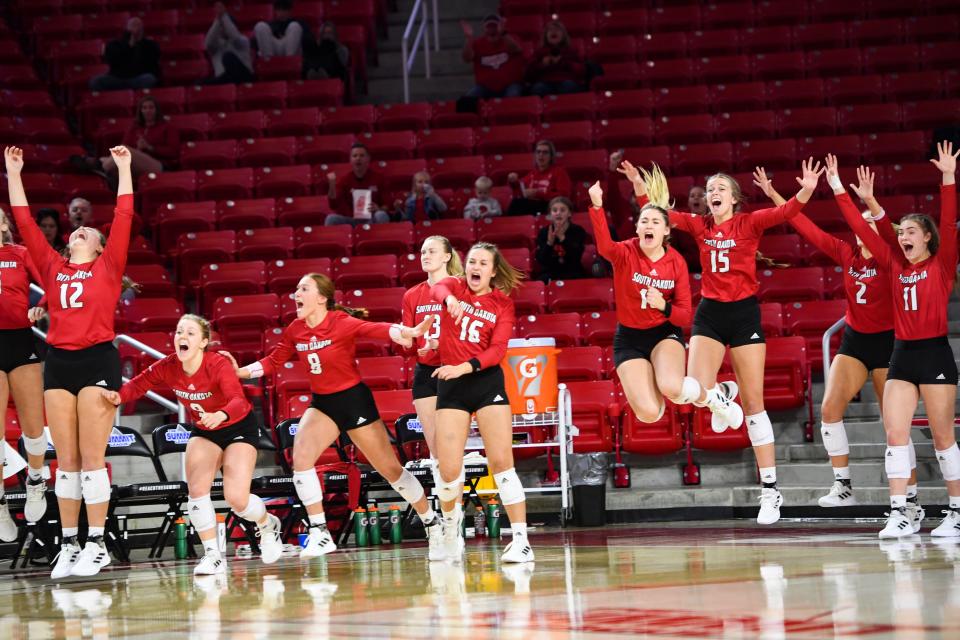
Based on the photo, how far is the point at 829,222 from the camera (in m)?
13.8

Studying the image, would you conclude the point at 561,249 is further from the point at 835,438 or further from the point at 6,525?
the point at 6,525

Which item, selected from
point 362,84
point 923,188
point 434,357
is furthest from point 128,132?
point 923,188

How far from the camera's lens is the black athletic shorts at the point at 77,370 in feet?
28.1

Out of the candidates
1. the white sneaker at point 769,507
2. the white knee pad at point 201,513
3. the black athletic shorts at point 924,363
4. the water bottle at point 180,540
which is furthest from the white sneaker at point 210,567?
the black athletic shorts at point 924,363

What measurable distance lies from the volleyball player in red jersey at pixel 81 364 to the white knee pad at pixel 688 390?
4.06m

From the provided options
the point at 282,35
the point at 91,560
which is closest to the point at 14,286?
the point at 91,560

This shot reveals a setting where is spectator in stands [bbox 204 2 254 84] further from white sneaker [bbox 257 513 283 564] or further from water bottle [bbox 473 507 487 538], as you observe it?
white sneaker [bbox 257 513 283 564]

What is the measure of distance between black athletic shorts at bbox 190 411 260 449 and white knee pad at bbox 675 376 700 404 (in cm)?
311

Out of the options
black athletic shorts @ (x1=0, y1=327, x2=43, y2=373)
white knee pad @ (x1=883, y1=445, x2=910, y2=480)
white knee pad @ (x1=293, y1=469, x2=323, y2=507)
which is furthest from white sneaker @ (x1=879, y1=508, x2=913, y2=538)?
black athletic shorts @ (x1=0, y1=327, x2=43, y2=373)

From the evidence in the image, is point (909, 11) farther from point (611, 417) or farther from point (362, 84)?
point (611, 417)

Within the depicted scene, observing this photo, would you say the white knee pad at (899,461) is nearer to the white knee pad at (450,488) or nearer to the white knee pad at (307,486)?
the white knee pad at (450,488)

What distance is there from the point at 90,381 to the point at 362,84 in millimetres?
12175

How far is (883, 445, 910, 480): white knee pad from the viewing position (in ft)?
29.0

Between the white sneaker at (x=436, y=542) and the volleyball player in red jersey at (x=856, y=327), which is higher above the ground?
the volleyball player in red jersey at (x=856, y=327)
